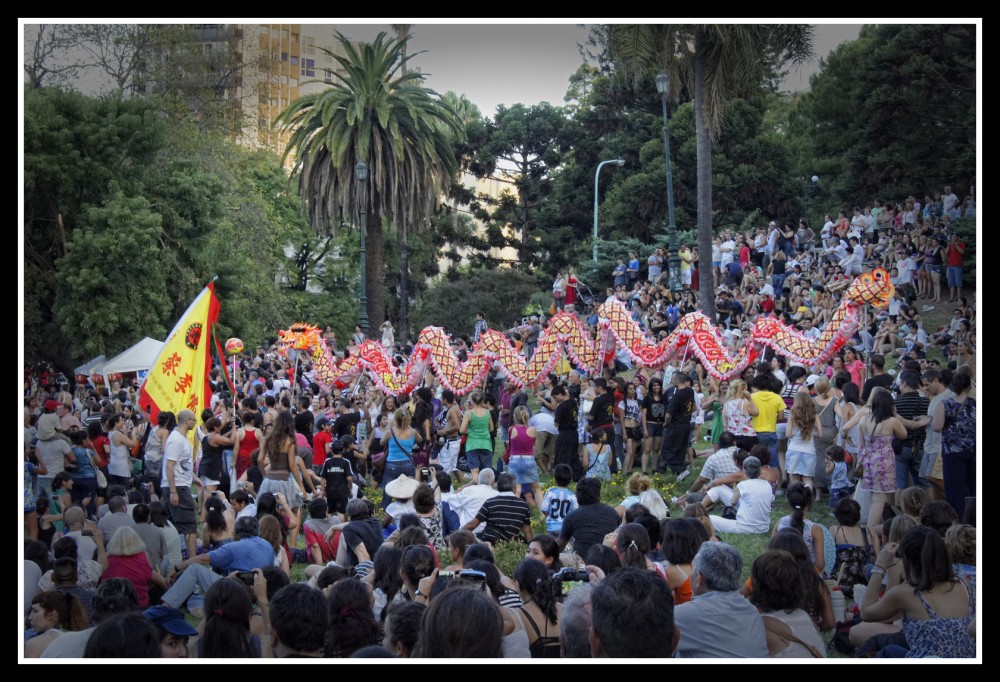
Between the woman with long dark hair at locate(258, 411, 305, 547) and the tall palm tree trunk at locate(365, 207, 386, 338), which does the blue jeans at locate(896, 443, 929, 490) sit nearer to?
the woman with long dark hair at locate(258, 411, 305, 547)

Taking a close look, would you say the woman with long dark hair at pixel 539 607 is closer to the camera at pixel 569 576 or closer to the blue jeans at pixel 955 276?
the camera at pixel 569 576

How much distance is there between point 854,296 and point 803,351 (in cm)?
111

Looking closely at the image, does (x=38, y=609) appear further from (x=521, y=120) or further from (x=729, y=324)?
(x=521, y=120)

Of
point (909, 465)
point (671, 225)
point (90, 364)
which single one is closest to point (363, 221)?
point (90, 364)

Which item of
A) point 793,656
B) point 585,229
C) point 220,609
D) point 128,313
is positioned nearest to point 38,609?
point 220,609

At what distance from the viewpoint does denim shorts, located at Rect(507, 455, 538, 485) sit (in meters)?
12.7

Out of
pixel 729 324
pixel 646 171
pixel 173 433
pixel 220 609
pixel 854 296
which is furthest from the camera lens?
pixel 646 171

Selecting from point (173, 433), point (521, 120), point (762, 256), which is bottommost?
point (173, 433)

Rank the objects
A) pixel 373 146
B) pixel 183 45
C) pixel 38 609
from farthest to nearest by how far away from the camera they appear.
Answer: pixel 183 45
pixel 373 146
pixel 38 609

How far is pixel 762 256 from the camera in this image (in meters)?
28.0

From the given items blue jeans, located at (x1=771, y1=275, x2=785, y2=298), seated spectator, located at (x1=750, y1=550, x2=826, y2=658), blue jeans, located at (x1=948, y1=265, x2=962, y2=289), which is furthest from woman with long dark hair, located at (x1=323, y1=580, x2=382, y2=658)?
blue jeans, located at (x1=771, y1=275, x2=785, y2=298)

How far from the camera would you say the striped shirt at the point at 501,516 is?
9.23 meters

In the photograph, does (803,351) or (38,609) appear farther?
(803,351)

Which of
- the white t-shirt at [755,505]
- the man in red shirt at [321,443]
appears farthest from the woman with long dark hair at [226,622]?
the man in red shirt at [321,443]
